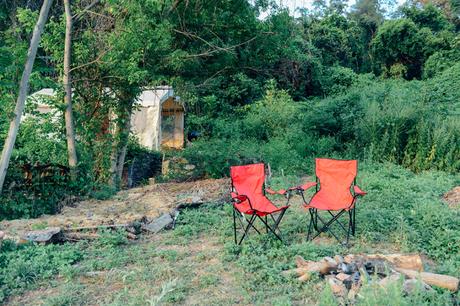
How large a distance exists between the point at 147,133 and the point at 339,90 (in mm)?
8581

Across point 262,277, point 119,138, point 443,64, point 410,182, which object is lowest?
point 262,277

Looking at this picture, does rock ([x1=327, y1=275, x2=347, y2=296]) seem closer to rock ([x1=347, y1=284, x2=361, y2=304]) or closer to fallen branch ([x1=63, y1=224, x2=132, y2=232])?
rock ([x1=347, y1=284, x2=361, y2=304])

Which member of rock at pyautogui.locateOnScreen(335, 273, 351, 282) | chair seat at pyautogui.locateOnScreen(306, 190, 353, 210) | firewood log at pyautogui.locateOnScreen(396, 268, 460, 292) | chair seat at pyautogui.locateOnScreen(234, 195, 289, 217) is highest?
chair seat at pyautogui.locateOnScreen(306, 190, 353, 210)

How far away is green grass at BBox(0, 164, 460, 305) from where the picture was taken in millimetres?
3186

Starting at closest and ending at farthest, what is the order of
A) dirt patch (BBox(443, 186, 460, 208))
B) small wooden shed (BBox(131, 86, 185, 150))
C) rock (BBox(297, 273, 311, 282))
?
rock (BBox(297, 273, 311, 282))
dirt patch (BBox(443, 186, 460, 208))
small wooden shed (BBox(131, 86, 185, 150))

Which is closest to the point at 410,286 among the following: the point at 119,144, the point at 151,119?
the point at 119,144

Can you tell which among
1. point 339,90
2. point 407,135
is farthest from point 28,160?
point 339,90

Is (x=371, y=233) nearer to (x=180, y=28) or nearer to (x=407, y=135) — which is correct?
(x=407, y=135)

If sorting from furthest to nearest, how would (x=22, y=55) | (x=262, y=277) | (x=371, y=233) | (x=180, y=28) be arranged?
(x=180, y=28) → (x=22, y=55) → (x=371, y=233) → (x=262, y=277)

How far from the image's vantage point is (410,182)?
664 centimetres

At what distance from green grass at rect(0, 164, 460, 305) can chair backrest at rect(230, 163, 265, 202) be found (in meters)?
0.46

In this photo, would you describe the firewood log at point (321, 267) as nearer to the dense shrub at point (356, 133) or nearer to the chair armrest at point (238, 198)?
the chair armrest at point (238, 198)

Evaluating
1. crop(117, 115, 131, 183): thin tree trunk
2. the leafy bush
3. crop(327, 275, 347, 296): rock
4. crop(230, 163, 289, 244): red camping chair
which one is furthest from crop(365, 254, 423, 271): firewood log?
crop(117, 115, 131, 183): thin tree trunk

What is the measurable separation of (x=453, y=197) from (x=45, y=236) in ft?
17.7
